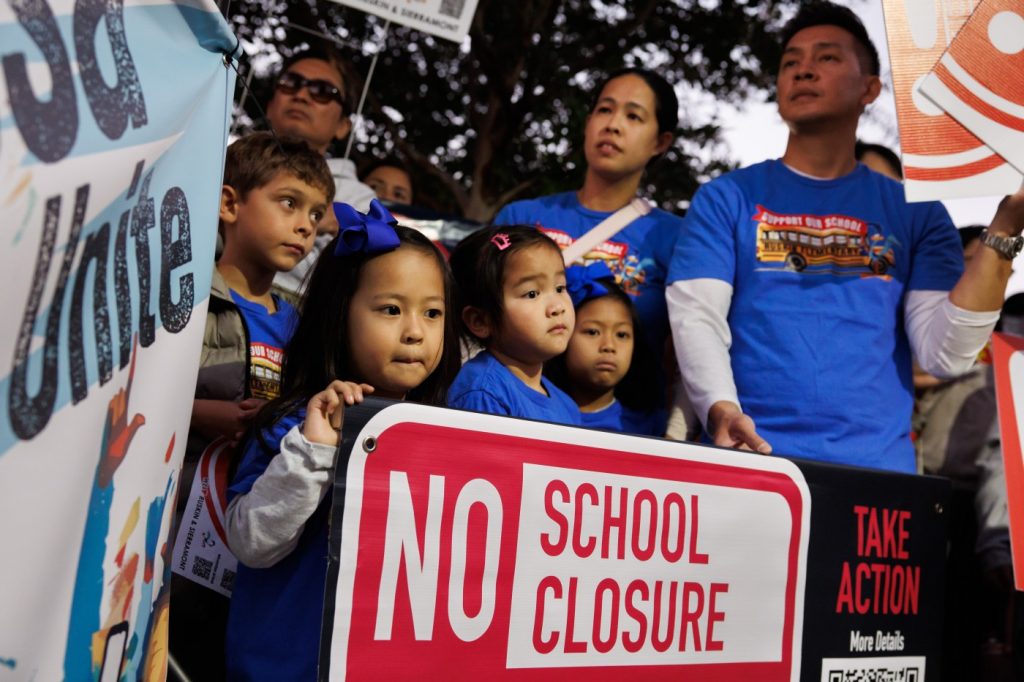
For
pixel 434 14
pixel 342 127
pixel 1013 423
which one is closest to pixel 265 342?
pixel 342 127

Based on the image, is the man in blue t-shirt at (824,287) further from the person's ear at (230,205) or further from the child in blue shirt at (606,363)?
the person's ear at (230,205)

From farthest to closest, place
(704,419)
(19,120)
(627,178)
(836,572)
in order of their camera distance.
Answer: (627,178)
(704,419)
(836,572)
(19,120)

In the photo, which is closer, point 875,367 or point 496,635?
point 496,635

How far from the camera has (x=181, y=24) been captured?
1.78 meters

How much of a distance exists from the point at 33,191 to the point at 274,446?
3.00 feet

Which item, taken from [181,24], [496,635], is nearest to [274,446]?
[496,635]

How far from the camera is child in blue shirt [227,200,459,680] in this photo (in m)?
1.95

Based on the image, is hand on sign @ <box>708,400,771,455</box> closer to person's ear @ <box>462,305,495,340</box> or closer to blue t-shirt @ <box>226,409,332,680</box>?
person's ear @ <box>462,305,495,340</box>

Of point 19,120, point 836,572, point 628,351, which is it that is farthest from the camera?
point 628,351

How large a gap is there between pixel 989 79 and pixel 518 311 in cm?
133

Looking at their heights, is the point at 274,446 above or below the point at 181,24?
below

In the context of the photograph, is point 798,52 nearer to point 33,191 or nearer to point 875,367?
point 875,367

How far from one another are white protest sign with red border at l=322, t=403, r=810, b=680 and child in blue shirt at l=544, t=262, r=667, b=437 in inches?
39.2

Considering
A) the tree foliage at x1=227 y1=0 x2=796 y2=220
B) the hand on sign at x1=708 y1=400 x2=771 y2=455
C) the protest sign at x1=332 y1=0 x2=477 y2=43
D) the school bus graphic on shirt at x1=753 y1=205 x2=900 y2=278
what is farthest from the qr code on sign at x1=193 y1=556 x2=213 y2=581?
the tree foliage at x1=227 y1=0 x2=796 y2=220
